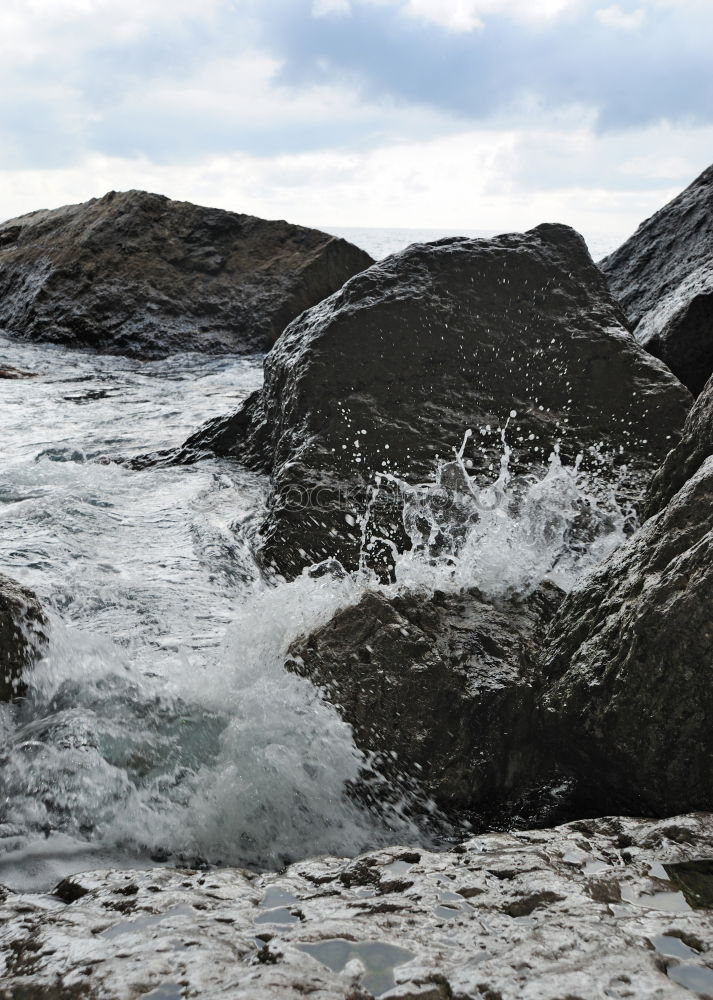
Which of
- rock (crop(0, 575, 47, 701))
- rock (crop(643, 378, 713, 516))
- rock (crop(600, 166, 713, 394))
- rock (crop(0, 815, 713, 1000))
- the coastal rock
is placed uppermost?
rock (crop(600, 166, 713, 394))

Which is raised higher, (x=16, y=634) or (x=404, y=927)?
(x=16, y=634)

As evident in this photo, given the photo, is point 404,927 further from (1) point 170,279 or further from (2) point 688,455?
(1) point 170,279

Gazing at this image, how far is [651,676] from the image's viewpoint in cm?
237

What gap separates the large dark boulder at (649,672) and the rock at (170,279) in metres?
9.76

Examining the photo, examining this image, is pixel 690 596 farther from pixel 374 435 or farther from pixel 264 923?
pixel 374 435

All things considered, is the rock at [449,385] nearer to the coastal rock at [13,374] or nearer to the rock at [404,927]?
the rock at [404,927]

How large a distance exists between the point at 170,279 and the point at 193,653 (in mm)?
9891

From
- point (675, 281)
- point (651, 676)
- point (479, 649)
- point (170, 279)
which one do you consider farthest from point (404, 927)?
point (170, 279)

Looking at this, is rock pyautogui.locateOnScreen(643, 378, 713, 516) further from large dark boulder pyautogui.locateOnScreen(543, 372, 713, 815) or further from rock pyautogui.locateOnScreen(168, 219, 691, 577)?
rock pyautogui.locateOnScreen(168, 219, 691, 577)

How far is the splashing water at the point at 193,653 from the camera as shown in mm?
2426

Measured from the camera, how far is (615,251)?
7844mm

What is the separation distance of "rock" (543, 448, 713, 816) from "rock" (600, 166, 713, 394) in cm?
329

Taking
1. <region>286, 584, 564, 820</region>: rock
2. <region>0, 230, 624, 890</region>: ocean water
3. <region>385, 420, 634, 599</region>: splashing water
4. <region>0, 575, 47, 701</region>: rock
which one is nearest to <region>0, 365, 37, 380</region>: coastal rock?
<region>0, 230, 624, 890</region>: ocean water

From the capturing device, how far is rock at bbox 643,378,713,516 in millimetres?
2799
